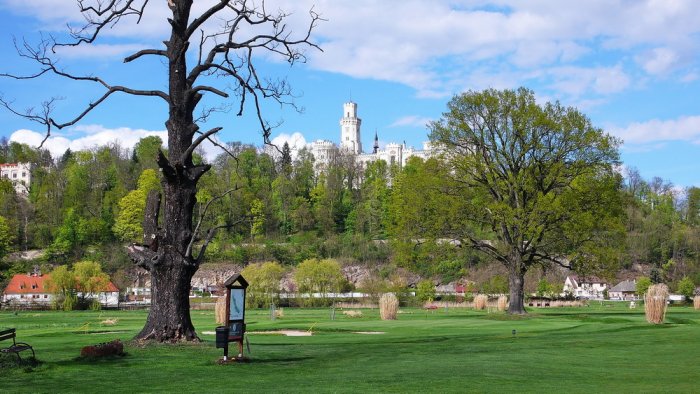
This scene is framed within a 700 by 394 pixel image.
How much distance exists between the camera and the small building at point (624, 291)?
375ft

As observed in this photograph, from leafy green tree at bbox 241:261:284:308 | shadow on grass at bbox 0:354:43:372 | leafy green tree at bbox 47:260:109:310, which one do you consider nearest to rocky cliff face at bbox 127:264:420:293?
leafy green tree at bbox 47:260:109:310

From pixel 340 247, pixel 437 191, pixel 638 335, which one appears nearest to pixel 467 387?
pixel 638 335

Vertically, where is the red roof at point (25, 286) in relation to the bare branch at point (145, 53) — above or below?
below

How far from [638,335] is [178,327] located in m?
17.8

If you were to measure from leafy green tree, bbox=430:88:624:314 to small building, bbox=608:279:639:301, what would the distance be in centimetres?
7493

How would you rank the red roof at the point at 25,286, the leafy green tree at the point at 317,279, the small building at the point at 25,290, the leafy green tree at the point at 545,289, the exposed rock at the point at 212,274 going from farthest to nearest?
the exposed rock at the point at 212,274, the leafy green tree at the point at 545,289, the red roof at the point at 25,286, the small building at the point at 25,290, the leafy green tree at the point at 317,279

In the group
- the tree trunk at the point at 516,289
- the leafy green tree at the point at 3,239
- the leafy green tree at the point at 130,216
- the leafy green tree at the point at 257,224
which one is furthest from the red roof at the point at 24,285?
the tree trunk at the point at 516,289

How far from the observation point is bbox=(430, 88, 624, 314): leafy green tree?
141 ft

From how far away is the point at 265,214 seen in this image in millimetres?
117688

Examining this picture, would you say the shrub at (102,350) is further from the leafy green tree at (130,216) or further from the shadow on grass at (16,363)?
the leafy green tree at (130,216)

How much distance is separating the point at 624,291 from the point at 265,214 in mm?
56413

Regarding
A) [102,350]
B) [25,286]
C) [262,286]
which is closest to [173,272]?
[102,350]

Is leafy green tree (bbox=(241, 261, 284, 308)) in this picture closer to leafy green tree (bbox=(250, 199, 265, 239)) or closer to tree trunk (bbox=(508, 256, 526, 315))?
tree trunk (bbox=(508, 256, 526, 315))

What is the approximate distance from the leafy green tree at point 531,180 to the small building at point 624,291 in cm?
7493
